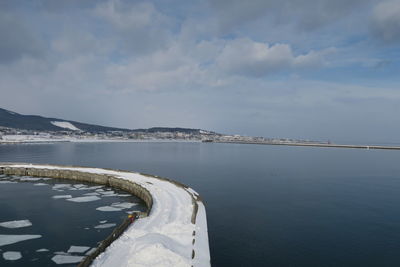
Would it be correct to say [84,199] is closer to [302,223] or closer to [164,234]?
[164,234]

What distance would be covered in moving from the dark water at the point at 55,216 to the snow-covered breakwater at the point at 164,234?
10.6 feet

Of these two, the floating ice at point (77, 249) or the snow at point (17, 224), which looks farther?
the snow at point (17, 224)

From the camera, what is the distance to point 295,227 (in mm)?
23969

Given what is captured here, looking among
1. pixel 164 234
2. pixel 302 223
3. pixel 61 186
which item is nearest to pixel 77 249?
pixel 164 234

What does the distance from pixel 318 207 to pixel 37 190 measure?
39431 mm

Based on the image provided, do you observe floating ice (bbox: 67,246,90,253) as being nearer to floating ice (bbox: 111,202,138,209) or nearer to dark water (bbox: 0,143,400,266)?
dark water (bbox: 0,143,400,266)

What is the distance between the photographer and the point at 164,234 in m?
18.3

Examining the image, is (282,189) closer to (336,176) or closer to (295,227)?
(295,227)

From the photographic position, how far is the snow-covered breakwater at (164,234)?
14.3 m

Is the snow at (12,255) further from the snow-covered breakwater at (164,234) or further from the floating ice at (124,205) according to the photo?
the floating ice at (124,205)

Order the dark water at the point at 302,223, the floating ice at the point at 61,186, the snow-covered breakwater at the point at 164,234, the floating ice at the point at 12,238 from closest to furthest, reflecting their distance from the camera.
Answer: the snow-covered breakwater at the point at 164,234, the dark water at the point at 302,223, the floating ice at the point at 12,238, the floating ice at the point at 61,186

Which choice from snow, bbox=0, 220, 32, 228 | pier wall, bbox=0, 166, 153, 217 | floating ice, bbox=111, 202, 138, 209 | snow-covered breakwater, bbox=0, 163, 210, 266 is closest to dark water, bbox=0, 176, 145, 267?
floating ice, bbox=111, 202, 138, 209

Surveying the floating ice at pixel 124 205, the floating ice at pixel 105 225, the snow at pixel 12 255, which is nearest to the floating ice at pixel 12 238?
the snow at pixel 12 255

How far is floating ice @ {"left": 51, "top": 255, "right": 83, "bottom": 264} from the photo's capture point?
16578 mm
